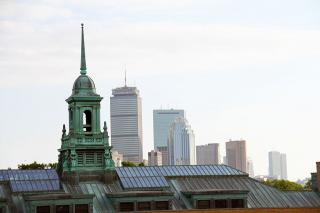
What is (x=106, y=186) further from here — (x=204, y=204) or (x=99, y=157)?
(x=204, y=204)

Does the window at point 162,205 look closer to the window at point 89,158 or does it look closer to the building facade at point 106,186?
the building facade at point 106,186

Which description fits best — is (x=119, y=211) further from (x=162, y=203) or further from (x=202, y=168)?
(x=202, y=168)

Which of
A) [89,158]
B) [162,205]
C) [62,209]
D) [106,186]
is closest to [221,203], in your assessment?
[162,205]

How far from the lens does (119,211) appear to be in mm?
86812

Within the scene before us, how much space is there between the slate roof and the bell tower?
1.78m

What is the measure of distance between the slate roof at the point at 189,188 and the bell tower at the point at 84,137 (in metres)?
1.78

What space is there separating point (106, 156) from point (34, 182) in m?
7.42

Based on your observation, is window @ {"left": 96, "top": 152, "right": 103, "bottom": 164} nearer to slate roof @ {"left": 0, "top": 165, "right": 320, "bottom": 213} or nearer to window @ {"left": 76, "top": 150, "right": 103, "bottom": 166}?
window @ {"left": 76, "top": 150, "right": 103, "bottom": 166}

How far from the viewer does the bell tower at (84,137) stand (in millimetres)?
90438

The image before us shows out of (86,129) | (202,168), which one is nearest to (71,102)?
(86,129)

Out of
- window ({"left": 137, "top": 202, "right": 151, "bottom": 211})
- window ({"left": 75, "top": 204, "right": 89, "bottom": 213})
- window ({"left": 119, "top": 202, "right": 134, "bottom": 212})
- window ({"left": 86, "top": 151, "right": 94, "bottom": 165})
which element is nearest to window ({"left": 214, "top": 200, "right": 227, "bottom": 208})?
window ({"left": 137, "top": 202, "right": 151, "bottom": 211})

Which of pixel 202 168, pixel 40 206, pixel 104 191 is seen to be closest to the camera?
pixel 40 206

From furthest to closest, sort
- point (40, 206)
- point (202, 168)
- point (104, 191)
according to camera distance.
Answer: point (202, 168) → point (104, 191) → point (40, 206)

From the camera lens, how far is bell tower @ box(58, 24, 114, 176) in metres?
90.4
